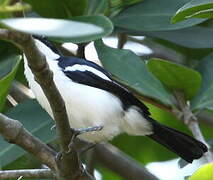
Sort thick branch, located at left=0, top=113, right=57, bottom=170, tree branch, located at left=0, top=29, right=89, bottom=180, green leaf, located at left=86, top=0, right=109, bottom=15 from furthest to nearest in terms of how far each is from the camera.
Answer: green leaf, located at left=86, top=0, right=109, bottom=15, thick branch, located at left=0, top=113, right=57, bottom=170, tree branch, located at left=0, top=29, right=89, bottom=180

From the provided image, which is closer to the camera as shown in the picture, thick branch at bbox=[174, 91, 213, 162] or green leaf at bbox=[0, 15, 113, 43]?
A: green leaf at bbox=[0, 15, 113, 43]

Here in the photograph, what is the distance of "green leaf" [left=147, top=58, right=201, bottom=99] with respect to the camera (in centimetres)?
220

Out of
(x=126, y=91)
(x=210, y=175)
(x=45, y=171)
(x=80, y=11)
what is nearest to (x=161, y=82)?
(x=126, y=91)

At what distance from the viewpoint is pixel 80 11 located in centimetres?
226

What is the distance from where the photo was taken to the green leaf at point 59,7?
2.23m

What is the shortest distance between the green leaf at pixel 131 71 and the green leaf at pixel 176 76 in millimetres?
39

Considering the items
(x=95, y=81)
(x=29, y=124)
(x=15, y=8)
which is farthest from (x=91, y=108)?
(x=15, y=8)

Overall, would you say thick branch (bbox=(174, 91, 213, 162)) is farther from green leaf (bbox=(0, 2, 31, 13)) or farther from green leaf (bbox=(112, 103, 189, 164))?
green leaf (bbox=(0, 2, 31, 13))

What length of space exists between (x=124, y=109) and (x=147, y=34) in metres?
0.33

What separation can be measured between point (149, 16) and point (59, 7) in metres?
0.39

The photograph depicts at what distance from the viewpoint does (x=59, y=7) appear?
2246mm

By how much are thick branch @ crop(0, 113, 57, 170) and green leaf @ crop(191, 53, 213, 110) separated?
64 cm

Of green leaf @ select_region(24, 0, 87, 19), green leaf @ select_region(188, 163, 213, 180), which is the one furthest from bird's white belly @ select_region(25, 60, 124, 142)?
green leaf @ select_region(188, 163, 213, 180)

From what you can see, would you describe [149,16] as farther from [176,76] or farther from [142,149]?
[142,149]
